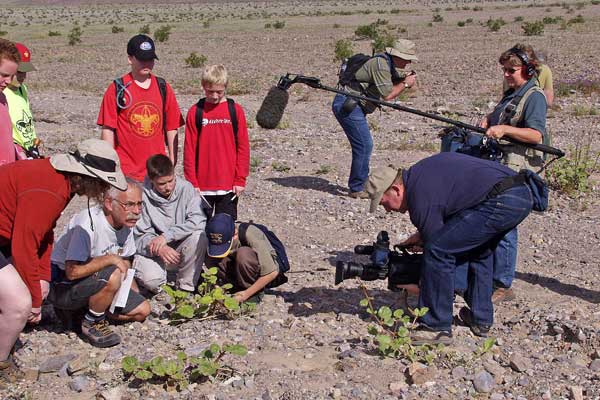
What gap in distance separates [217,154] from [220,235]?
1.08 meters

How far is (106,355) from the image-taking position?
4684mm

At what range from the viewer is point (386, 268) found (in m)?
4.87

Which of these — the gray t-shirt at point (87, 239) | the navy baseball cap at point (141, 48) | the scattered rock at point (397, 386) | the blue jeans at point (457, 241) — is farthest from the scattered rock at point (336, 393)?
the navy baseball cap at point (141, 48)

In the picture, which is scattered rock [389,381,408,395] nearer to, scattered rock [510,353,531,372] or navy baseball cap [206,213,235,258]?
scattered rock [510,353,531,372]

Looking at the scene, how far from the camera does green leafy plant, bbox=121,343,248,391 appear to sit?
Result: 13.5 ft

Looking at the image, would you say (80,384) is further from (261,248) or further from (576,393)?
(576,393)

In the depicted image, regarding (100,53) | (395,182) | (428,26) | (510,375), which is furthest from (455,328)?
(428,26)

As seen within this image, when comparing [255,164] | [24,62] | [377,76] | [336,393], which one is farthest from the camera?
[255,164]

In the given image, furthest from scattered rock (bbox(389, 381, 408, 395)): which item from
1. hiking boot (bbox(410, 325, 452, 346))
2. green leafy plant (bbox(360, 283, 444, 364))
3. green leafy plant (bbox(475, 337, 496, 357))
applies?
green leafy plant (bbox(475, 337, 496, 357))

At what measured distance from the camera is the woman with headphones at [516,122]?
16.7 ft

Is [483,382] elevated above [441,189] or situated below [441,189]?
below

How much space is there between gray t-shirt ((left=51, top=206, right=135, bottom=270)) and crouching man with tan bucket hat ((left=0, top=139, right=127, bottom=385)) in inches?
22.5

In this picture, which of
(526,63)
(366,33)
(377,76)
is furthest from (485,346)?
(366,33)

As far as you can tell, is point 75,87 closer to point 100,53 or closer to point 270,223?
point 100,53
